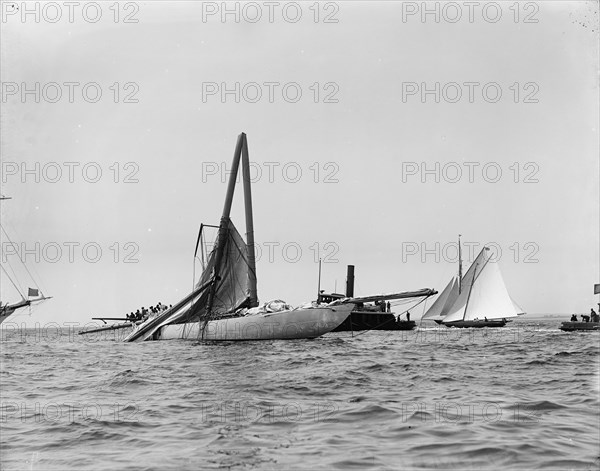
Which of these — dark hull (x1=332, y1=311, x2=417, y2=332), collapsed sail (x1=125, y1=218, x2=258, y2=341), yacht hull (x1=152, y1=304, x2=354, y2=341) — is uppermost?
collapsed sail (x1=125, y1=218, x2=258, y2=341)

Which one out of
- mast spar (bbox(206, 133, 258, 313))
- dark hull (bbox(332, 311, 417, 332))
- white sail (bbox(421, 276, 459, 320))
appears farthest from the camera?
white sail (bbox(421, 276, 459, 320))

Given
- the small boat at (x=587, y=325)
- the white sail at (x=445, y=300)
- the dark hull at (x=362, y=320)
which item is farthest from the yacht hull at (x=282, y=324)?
the white sail at (x=445, y=300)

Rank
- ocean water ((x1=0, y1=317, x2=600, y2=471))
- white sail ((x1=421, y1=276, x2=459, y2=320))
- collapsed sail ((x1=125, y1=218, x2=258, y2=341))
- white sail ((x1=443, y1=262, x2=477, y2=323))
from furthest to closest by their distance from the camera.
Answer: white sail ((x1=421, y1=276, x2=459, y2=320))
white sail ((x1=443, y1=262, x2=477, y2=323))
collapsed sail ((x1=125, y1=218, x2=258, y2=341))
ocean water ((x1=0, y1=317, x2=600, y2=471))

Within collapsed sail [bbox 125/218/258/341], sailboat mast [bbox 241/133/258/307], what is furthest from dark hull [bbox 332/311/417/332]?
collapsed sail [bbox 125/218/258/341]

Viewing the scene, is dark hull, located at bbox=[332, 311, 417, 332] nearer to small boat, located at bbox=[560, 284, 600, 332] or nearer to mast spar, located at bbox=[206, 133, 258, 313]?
small boat, located at bbox=[560, 284, 600, 332]

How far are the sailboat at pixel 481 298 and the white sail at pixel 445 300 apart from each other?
2.60 m

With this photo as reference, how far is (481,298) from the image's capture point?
317ft

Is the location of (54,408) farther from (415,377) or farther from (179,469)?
(415,377)

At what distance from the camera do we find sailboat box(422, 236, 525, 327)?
309 feet

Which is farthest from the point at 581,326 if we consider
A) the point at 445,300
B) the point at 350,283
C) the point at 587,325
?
the point at 445,300

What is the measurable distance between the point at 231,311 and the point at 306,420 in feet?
131

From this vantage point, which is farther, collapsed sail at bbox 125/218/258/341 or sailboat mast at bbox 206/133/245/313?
sailboat mast at bbox 206/133/245/313

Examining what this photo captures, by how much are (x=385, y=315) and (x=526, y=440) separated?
80.6m

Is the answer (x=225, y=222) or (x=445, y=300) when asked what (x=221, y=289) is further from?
(x=445, y=300)
